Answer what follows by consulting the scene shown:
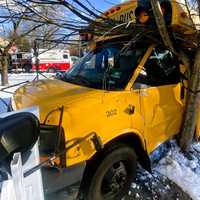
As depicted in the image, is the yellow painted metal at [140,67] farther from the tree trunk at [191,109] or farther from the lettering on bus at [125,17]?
the tree trunk at [191,109]

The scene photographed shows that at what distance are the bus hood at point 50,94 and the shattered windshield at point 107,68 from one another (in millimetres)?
198

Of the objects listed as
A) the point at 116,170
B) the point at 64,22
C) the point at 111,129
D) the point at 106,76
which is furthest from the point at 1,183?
the point at 64,22

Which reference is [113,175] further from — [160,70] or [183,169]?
[160,70]

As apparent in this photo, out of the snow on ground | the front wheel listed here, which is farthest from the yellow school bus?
the snow on ground

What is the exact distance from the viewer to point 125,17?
4.73 m

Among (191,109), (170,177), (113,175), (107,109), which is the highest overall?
(107,109)

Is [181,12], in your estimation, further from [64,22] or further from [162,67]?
[64,22]

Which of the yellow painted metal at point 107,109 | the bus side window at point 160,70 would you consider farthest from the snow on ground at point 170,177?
the bus side window at point 160,70

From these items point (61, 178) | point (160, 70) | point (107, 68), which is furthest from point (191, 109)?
point (61, 178)

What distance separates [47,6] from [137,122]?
Result: 2.03 metres

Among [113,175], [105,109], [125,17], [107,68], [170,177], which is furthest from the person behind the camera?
[125,17]

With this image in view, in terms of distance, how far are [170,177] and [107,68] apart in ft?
5.78

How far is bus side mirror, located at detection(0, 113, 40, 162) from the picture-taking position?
230 cm

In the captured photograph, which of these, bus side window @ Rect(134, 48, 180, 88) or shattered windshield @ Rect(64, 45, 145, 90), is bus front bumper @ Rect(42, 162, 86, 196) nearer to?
shattered windshield @ Rect(64, 45, 145, 90)
